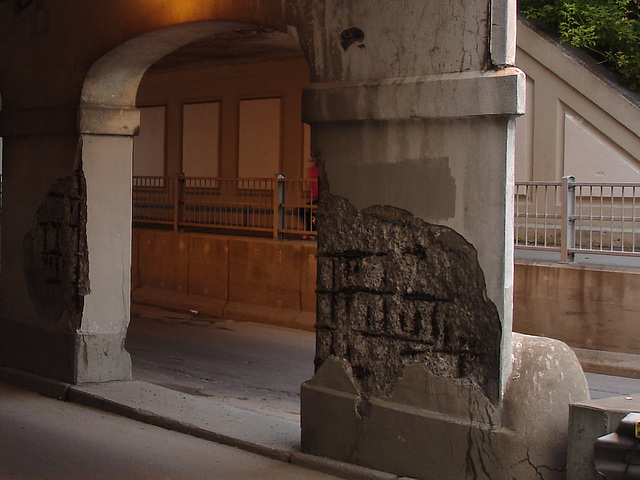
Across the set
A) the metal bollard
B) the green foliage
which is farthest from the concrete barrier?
the metal bollard

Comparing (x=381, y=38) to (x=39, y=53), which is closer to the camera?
(x=381, y=38)

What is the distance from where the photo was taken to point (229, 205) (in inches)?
589

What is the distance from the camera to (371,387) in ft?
18.9

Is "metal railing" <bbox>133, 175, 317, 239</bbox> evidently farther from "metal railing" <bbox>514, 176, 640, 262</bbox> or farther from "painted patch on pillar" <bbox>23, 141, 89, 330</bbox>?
"painted patch on pillar" <bbox>23, 141, 89, 330</bbox>

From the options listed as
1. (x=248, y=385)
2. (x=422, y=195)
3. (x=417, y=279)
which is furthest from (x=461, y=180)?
(x=248, y=385)

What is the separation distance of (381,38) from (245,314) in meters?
8.46

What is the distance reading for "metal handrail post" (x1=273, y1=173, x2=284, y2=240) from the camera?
13.5m

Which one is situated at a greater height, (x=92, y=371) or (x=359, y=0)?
(x=359, y=0)

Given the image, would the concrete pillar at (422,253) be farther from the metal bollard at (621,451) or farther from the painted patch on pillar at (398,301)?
the metal bollard at (621,451)

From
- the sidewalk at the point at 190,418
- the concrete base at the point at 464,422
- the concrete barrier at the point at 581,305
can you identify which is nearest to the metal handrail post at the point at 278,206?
the concrete barrier at the point at 581,305

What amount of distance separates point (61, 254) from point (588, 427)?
5.48m

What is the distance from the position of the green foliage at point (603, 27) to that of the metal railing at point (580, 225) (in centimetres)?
350

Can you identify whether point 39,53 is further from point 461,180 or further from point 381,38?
point 461,180

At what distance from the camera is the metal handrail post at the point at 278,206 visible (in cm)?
1354
